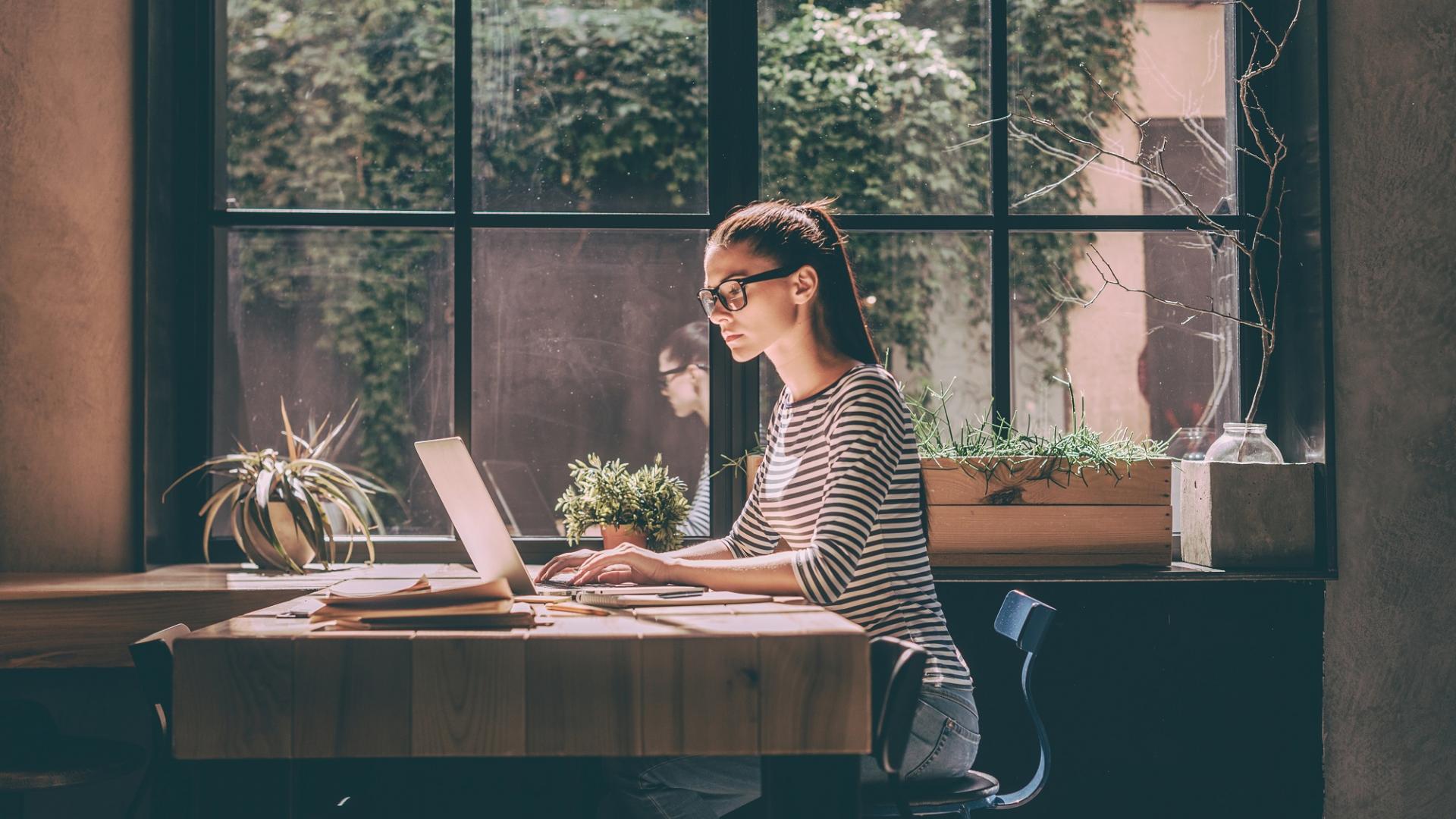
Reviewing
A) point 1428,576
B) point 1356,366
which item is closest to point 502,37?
point 1356,366

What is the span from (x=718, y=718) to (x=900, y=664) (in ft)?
1.12

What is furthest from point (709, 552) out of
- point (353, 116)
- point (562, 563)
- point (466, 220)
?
point (353, 116)

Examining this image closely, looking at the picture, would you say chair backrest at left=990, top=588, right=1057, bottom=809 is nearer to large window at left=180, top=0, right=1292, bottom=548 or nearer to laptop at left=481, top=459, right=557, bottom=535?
large window at left=180, top=0, right=1292, bottom=548

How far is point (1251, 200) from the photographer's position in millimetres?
3135

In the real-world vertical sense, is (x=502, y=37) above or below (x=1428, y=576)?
above

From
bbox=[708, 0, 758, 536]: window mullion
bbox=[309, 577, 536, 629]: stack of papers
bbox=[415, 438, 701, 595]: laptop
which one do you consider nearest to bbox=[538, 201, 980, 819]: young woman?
bbox=[415, 438, 701, 595]: laptop

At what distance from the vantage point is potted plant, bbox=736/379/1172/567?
2.76 m

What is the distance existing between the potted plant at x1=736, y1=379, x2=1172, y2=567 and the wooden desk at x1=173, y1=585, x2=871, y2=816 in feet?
4.47

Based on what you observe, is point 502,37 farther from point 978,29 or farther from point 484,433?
point 978,29

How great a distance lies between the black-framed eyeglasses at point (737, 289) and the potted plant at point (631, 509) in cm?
67

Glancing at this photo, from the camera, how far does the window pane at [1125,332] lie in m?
3.12

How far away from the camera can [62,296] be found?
2811mm

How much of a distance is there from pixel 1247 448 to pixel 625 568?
181 centimetres

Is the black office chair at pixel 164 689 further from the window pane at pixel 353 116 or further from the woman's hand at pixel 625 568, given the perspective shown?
the window pane at pixel 353 116
